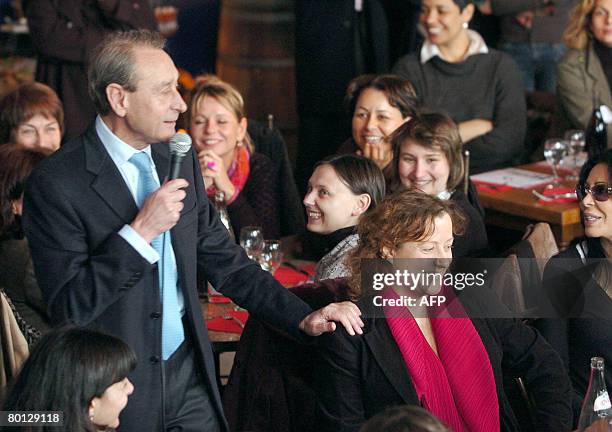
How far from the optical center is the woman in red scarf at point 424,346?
101 inches

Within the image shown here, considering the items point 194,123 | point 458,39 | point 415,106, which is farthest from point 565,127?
point 194,123

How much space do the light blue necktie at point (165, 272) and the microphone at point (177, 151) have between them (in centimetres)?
6

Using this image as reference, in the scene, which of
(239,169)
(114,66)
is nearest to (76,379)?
(114,66)

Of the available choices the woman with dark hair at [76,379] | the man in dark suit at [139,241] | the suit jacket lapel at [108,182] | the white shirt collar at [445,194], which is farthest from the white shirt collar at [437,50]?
the woman with dark hair at [76,379]

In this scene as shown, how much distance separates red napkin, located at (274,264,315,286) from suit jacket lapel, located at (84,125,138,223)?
45.6 inches

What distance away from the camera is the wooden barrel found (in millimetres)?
6516

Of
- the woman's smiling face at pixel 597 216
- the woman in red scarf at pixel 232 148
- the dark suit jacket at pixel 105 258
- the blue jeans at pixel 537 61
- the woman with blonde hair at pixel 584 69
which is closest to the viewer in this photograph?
the dark suit jacket at pixel 105 258

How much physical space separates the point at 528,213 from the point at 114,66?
93.5 inches

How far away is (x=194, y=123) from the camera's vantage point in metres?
4.19

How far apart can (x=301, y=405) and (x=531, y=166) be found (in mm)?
2632

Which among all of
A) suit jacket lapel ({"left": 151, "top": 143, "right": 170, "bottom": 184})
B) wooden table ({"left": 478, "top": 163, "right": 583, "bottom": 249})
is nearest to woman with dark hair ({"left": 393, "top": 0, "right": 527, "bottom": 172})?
wooden table ({"left": 478, "top": 163, "right": 583, "bottom": 249})

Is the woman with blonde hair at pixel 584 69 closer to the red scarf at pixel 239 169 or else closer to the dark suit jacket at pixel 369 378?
the red scarf at pixel 239 169

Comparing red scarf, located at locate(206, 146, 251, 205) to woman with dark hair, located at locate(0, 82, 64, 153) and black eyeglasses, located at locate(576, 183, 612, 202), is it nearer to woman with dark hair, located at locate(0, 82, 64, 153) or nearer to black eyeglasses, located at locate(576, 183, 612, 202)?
woman with dark hair, located at locate(0, 82, 64, 153)

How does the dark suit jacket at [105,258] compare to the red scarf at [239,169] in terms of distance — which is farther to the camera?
the red scarf at [239,169]
